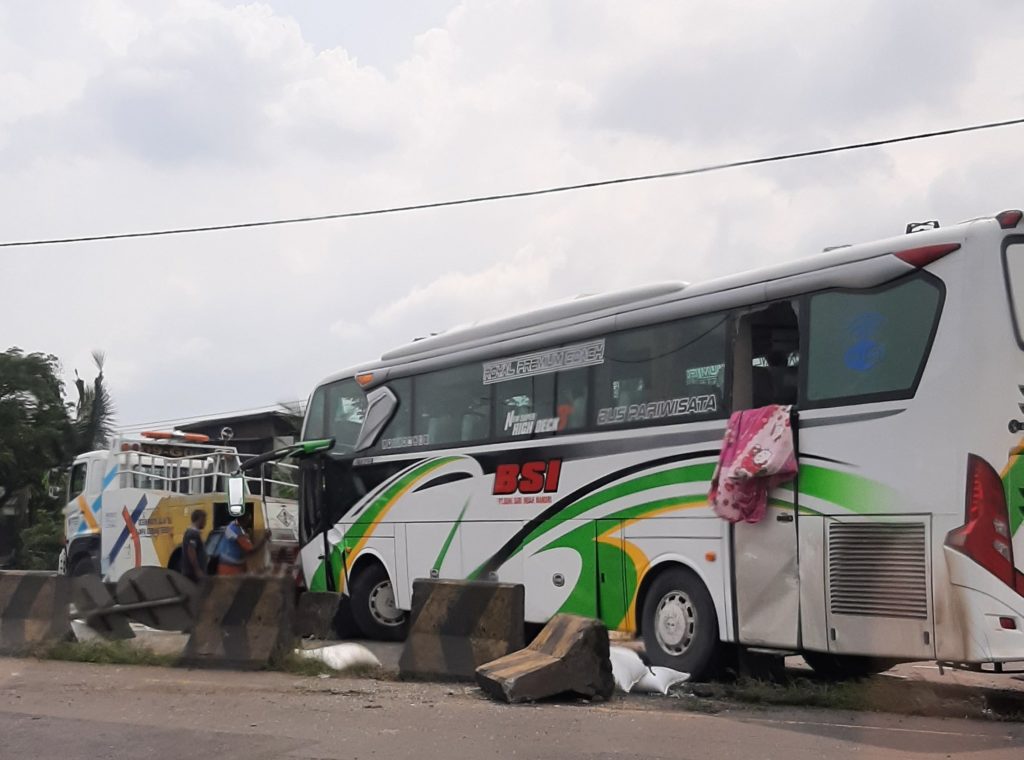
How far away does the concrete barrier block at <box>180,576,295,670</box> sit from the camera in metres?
11.5

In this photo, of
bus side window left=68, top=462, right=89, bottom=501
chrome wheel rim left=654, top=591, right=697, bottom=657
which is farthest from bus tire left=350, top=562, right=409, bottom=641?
bus side window left=68, top=462, right=89, bottom=501

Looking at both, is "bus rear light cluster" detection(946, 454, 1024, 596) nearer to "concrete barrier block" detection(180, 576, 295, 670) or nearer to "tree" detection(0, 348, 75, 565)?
"concrete barrier block" detection(180, 576, 295, 670)

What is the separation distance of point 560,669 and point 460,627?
1.58 metres

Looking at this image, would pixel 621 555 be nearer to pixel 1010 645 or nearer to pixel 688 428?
pixel 688 428

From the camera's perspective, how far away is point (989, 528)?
327 inches

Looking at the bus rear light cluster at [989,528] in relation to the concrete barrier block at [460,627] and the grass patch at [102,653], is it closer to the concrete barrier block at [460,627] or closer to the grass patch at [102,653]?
the concrete barrier block at [460,627]

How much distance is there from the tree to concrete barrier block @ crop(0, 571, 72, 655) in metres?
27.5

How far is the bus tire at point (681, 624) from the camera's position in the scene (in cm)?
1023

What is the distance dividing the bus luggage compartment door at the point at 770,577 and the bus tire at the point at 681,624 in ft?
1.20

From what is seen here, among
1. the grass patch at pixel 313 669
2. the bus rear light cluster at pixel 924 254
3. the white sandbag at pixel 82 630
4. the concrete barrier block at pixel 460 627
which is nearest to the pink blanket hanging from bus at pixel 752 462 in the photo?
the bus rear light cluster at pixel 924 254

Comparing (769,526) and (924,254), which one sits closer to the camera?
(924,254)

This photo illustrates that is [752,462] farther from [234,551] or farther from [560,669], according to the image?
[234,551]

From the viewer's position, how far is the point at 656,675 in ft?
32.9

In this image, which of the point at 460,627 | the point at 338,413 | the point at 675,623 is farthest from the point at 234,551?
the point at 675,623
